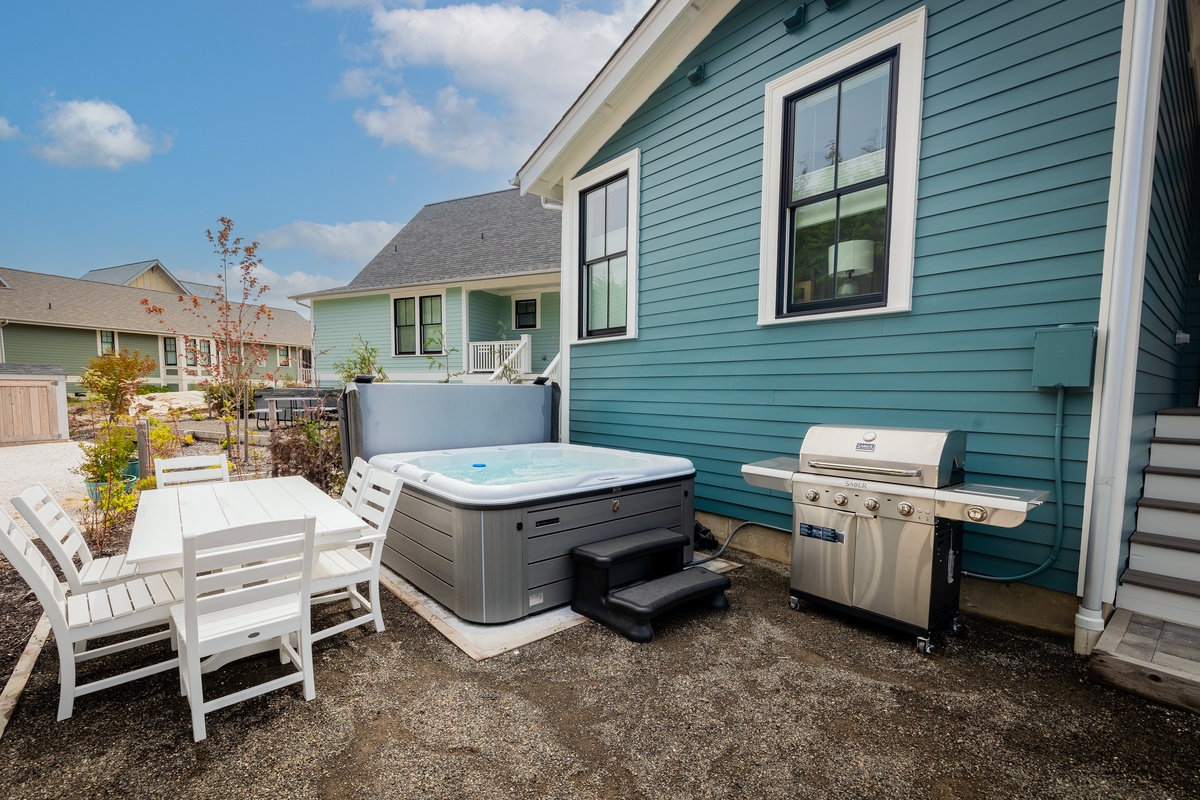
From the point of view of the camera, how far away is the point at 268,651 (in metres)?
2.41

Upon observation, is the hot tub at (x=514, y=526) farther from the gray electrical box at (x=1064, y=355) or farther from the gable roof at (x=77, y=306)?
the gable roof at (x=77, y=306)

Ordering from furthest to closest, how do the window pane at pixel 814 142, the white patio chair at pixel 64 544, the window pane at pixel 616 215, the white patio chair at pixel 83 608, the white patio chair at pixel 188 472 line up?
the window pane at pixel 616 215 → the window pane at pixel 814 142 → the white patio chair at pixel 188 472 → the white patio chair at pixel 64 544 → the white patio chair at pixel 83 608

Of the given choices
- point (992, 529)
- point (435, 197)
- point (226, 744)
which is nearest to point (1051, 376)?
point (992, 529)

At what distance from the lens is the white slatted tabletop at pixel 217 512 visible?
6.24ft

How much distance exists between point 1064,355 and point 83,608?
14.5 ft

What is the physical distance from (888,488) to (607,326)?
332 cm

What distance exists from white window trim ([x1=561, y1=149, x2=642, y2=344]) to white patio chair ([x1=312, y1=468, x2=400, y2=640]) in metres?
2.82

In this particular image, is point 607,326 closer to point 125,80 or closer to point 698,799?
point 698,799

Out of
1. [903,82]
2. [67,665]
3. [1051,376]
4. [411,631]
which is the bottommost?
[411,631]

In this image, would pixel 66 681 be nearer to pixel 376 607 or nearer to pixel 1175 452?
pixel 376 607

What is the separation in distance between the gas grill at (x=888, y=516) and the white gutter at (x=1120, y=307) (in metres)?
0.35

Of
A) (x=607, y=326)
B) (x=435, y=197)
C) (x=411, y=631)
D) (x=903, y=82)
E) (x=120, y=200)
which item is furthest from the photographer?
(x=120, y=200)

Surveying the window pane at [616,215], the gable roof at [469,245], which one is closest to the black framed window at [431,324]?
the gable roof at [469,245]

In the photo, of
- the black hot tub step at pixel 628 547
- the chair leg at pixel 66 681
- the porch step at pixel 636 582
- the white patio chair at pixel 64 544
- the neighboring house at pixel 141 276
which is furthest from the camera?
the neighboring house at pixel 141 276
